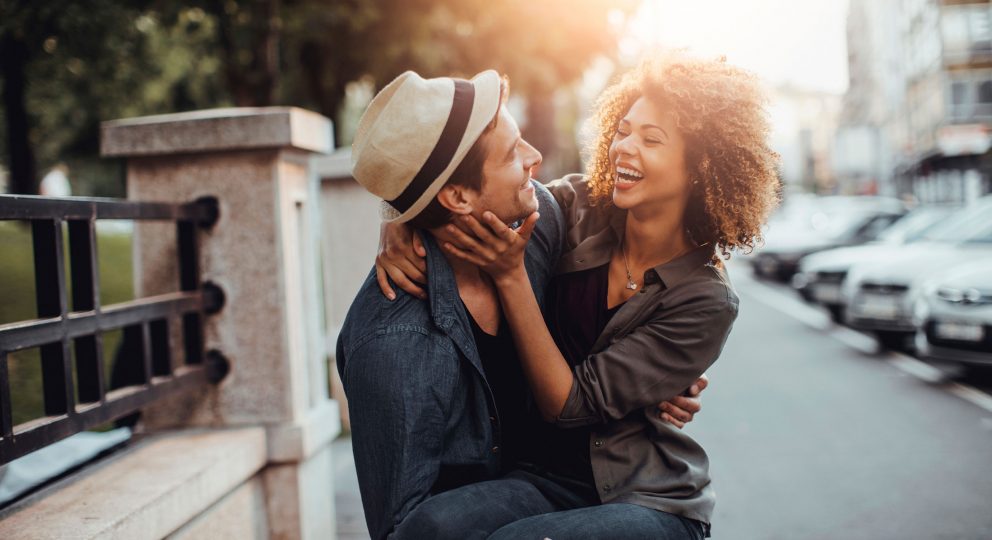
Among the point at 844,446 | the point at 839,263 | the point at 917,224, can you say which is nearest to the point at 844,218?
the point at 917,224

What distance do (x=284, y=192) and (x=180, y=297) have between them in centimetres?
61

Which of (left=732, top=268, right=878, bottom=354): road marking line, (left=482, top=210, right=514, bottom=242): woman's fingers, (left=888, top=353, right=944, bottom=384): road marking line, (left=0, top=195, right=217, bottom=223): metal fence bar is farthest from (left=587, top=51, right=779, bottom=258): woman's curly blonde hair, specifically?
(left=732, top=268, right=878, bottom=354): road marking line

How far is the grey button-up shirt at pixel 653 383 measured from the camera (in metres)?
2.35

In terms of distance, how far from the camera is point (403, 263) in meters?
2.35

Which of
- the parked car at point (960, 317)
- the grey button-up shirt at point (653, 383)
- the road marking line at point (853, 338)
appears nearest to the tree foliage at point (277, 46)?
the road marking line at point (853, 338)

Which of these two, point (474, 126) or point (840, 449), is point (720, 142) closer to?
point (474, 126)

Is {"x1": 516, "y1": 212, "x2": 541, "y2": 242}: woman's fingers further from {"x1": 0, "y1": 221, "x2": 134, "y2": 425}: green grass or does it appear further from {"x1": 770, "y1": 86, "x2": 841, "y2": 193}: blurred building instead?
{"x1": 770, "y1": 86, "x2": 841, "y2": 193}: blurred building

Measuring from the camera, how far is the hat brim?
2.18 meters

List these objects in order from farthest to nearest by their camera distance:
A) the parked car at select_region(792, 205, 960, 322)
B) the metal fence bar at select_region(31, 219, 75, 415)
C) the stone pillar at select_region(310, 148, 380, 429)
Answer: the parked car at select_region(792, 205, 960, 322) → the stone pillar at select_region(310, 148, 380, 429) → the metal fence bar at select_region(31, 219, 75, 415)

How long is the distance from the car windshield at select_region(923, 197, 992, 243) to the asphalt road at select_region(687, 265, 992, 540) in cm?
160

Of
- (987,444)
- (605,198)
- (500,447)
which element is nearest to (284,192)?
(605,198)

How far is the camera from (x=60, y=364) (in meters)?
2.78

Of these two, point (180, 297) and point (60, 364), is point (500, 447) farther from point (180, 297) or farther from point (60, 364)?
point (180, 297)

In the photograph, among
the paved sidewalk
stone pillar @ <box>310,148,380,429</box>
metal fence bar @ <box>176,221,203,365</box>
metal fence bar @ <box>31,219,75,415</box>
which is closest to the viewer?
metal fence bar @ <box>31,219,75,415</box>
